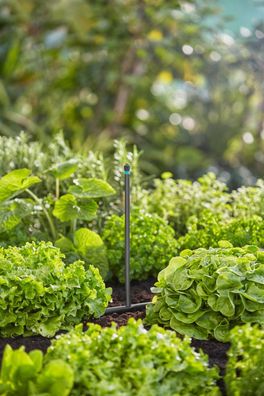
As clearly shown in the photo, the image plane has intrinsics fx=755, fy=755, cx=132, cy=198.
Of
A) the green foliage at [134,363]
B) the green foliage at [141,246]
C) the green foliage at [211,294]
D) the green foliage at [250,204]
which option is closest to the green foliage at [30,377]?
the green foliage at [134,363]

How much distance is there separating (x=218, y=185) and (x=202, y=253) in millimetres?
1079

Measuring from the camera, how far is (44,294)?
232cm

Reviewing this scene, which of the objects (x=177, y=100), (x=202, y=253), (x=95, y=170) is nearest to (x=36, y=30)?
(x=177, y=100)

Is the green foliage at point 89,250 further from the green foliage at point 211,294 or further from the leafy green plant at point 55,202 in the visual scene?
the green foliage at point 211,294

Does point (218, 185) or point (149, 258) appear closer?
point (149, 258)

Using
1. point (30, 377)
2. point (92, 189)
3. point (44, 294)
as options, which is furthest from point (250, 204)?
point (30, 377)

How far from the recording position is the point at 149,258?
3.01 metres

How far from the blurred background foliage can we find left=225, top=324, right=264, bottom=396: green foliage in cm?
479

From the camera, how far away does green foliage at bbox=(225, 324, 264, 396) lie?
1849 millimetres

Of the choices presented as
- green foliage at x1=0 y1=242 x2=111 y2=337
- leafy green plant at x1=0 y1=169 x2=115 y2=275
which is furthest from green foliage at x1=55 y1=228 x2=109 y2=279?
green foliage at x1=0 y1=242 x2=111 y2=337

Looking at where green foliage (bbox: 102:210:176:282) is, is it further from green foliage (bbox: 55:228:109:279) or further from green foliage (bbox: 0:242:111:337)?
green foliage (bbox: 0:242:111:337)

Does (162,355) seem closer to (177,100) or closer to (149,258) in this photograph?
(149,258)

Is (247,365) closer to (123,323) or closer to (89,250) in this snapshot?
(123,323)

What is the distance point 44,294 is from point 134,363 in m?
0.57
